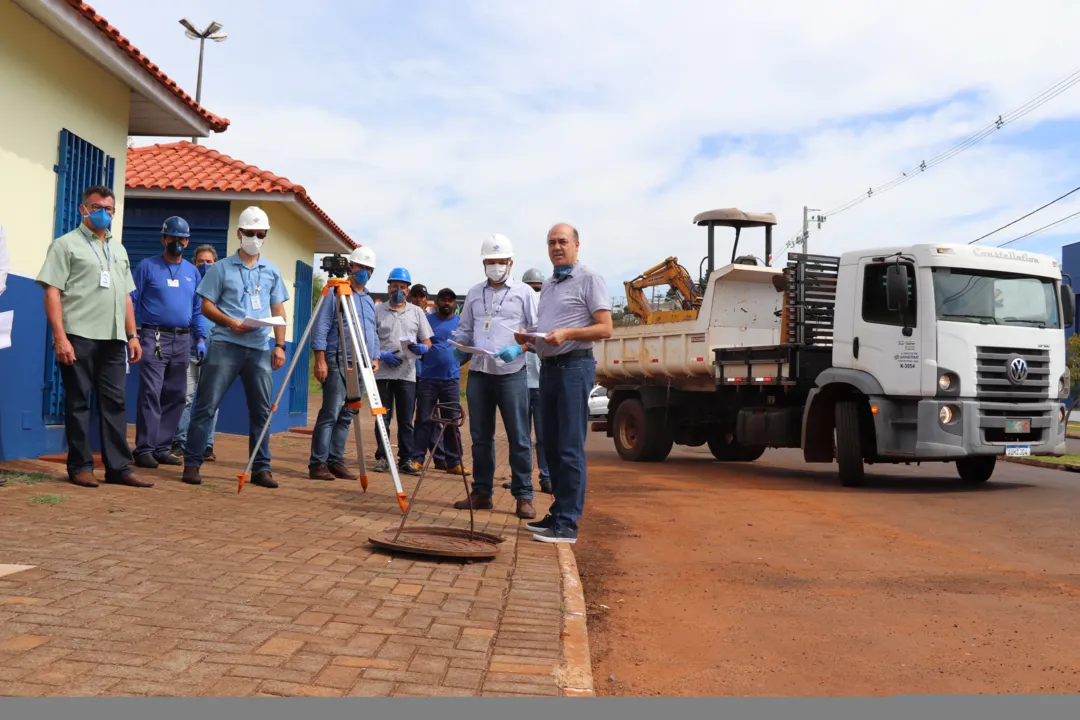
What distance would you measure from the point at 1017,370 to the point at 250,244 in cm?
815

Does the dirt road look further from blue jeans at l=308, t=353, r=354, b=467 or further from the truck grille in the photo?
blue jeans at l=308, t=353, r=354, b=467

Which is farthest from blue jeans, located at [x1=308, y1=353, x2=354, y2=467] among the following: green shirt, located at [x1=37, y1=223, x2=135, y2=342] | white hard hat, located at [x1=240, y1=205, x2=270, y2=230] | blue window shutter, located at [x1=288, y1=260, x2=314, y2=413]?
blue window shutter, located at [x1=288, y1=260, x2=314, y2=413]

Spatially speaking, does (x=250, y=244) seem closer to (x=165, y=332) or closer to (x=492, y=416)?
(x=165, y=332)

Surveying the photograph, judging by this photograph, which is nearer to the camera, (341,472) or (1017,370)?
(341,472)

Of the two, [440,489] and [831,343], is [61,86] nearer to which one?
[440,489]

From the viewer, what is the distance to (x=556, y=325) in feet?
22.6

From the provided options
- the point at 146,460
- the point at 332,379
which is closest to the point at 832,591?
the point at 332,379

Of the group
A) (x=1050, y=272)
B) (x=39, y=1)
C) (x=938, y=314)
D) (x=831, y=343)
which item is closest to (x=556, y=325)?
(x=39, y=1)

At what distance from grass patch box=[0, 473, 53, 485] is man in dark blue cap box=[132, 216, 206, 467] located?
1060mm

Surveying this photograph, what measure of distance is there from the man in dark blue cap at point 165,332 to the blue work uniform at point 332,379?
3.75 ft

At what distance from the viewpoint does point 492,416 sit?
7773 millimetres

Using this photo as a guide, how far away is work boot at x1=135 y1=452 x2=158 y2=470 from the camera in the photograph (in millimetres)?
8531

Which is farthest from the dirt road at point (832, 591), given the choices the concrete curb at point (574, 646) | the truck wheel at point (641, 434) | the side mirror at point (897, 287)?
the truck wheel at point (641, 434)

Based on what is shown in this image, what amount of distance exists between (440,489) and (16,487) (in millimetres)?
3445
